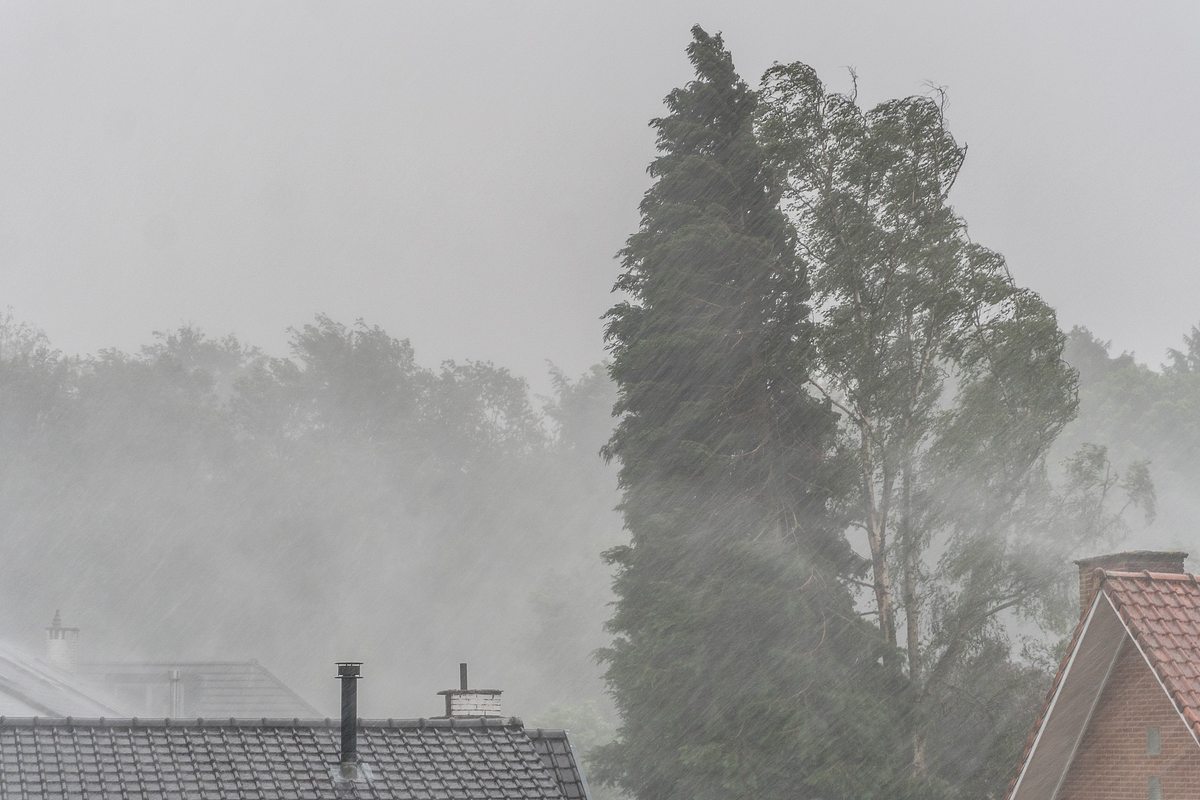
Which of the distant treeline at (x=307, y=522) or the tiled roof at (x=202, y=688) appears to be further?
the distant treeline at (x=307, y=522)

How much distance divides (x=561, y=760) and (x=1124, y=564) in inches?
239

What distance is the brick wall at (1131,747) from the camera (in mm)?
13180

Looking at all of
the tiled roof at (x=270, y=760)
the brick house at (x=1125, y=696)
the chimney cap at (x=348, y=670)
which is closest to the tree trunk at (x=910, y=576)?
the brick house at (x=1125, y=696)

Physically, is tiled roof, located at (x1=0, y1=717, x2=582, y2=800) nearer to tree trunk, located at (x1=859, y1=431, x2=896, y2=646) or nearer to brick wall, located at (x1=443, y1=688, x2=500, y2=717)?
brick wall, located at (x1=443, y1=688, x2=500, y2=717)

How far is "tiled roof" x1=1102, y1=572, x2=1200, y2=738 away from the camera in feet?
40.1

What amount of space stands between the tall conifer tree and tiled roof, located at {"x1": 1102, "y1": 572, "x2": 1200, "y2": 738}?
37.4 feet

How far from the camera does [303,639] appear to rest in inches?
2923

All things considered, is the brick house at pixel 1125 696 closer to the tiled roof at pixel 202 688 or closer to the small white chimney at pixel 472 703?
the small white chimney at pixel 472 703

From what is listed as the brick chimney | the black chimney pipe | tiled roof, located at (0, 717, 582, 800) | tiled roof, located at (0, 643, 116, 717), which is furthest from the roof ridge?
tiled roof, located at (0, 643, 116, 717)

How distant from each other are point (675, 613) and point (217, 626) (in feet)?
172

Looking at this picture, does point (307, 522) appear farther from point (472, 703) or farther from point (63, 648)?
point (472, 703)

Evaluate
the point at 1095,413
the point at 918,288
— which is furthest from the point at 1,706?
the point at 1095,413

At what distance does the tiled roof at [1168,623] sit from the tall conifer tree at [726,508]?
11.4 m

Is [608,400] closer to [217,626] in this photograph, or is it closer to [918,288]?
[217,626]
